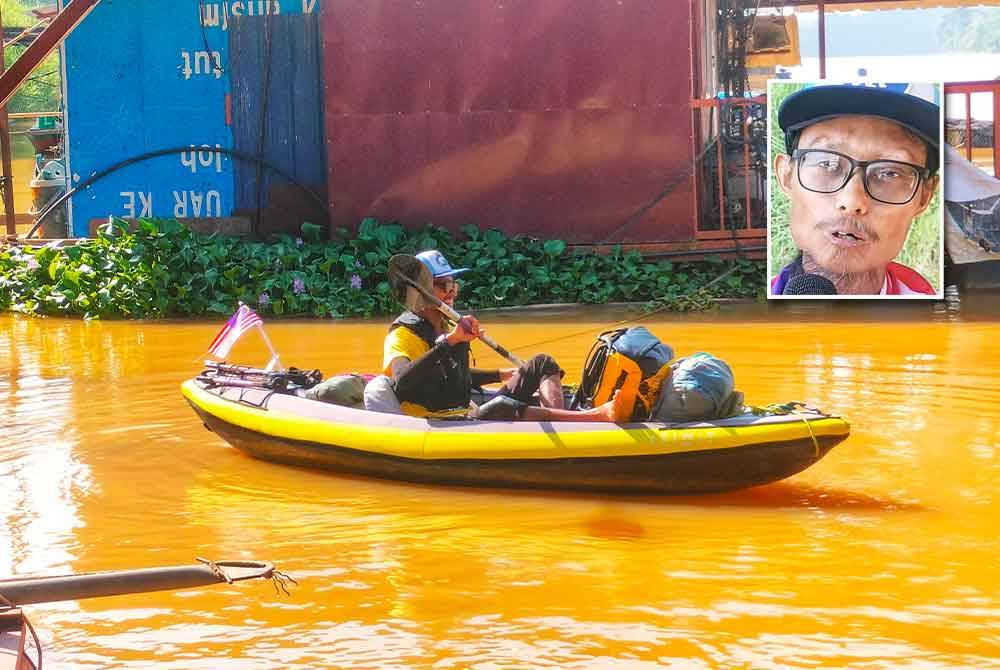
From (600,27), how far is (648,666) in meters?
10.9

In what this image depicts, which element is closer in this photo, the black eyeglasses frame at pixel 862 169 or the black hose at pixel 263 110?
the black eyeglasses frame at pixel 862 169

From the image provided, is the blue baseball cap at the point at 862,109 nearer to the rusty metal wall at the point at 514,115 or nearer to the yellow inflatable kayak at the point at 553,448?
the rusty metal wall at the point at 514,115

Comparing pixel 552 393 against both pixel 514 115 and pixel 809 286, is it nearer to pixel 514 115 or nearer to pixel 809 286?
pixel 809 286

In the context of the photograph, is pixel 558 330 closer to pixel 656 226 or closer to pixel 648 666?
pixel 656 226

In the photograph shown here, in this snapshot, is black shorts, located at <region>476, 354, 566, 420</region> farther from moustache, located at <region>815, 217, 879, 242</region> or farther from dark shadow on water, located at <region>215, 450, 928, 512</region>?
moustache, located at <region>815, 217, 879, 242</region>

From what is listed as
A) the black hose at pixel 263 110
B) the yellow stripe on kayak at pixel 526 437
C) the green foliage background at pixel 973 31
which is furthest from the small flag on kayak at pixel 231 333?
the green foliage background at pixel 973 31

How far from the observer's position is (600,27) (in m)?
15.2

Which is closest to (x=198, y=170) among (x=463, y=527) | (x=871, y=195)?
(x=871, y=195)

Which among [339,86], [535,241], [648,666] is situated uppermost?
[339,86]

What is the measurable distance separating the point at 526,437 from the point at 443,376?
653 millimetres

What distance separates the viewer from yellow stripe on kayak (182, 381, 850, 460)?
7.18 m

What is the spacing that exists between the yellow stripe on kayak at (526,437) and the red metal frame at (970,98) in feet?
25.1

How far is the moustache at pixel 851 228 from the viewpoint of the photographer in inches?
527

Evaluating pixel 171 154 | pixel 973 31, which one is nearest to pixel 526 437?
pixel 171 154
